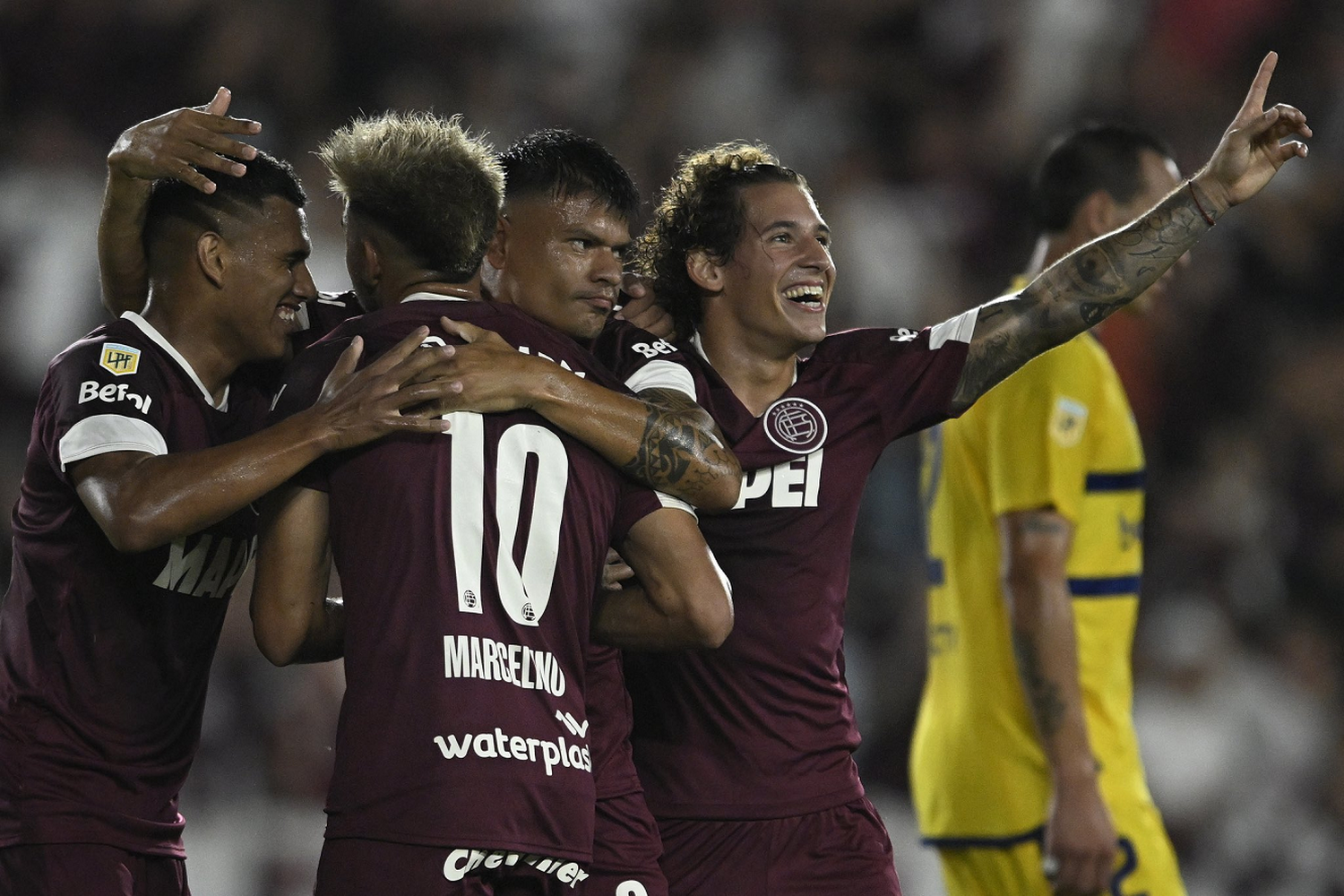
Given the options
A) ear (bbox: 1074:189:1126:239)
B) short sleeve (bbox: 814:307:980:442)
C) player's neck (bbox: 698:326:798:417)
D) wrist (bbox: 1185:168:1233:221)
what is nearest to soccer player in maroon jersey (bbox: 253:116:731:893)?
player's neck (bbox: 698:326:798:417)

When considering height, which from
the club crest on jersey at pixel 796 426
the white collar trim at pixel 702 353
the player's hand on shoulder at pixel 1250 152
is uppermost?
the player's hand on shoulder at pixel 1250 152

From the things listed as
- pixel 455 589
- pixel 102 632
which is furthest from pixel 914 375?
pixel 102 632

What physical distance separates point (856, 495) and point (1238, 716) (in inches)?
190

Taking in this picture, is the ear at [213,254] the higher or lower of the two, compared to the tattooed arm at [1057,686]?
higher

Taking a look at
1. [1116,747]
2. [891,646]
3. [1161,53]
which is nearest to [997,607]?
[1116,747]

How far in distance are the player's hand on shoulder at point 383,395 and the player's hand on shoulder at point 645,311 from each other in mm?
985

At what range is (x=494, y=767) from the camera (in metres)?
2.83

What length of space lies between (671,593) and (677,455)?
266mm

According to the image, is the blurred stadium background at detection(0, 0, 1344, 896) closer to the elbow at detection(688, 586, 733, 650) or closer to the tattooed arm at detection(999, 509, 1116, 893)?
the tattooed arm at detection(999, 509, 1116, 893)

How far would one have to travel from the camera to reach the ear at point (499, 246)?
137 inches

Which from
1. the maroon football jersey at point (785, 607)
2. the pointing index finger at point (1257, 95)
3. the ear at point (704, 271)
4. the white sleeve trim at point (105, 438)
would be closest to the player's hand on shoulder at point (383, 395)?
the white sleeve trim at point (105, 438)

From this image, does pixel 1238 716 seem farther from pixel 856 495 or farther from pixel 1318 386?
pixel 856 495

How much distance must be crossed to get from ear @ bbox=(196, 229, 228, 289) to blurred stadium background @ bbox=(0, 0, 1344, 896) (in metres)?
3.76

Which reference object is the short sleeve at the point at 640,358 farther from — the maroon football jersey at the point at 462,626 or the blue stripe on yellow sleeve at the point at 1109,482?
the blue stripe on yellow sleeve at the point at 1109,482
